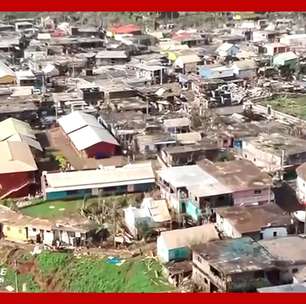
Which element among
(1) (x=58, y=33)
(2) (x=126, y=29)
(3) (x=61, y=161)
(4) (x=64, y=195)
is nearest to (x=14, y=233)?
(4) (x=64, y=195)

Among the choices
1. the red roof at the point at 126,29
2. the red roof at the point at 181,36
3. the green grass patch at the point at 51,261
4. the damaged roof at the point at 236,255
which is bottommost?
the green grass patch at the point at 51,261

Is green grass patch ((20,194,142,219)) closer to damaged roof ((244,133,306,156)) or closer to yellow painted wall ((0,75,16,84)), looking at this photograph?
damaged roof ((244,133,306,156))

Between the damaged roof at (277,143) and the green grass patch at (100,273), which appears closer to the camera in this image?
the green grass patch at (100,273)

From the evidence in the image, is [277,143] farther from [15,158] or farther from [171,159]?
[15,158]

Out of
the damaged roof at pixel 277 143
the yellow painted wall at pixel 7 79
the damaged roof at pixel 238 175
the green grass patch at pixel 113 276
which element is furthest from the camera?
the yellow painted wall at pixel 7 79

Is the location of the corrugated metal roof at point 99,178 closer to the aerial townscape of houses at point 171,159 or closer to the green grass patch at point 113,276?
the aerial townscape of houses at point 171,159

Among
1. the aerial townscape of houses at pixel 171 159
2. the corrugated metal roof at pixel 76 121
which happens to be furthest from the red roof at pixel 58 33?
the corrugated metal roof at pixel 76 121

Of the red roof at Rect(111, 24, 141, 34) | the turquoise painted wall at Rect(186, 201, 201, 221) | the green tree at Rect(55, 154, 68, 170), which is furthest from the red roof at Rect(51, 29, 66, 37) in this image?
the turquoise painted wall at Rect(186, 201, 201, 221)

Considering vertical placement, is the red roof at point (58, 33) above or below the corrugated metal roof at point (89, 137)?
above
